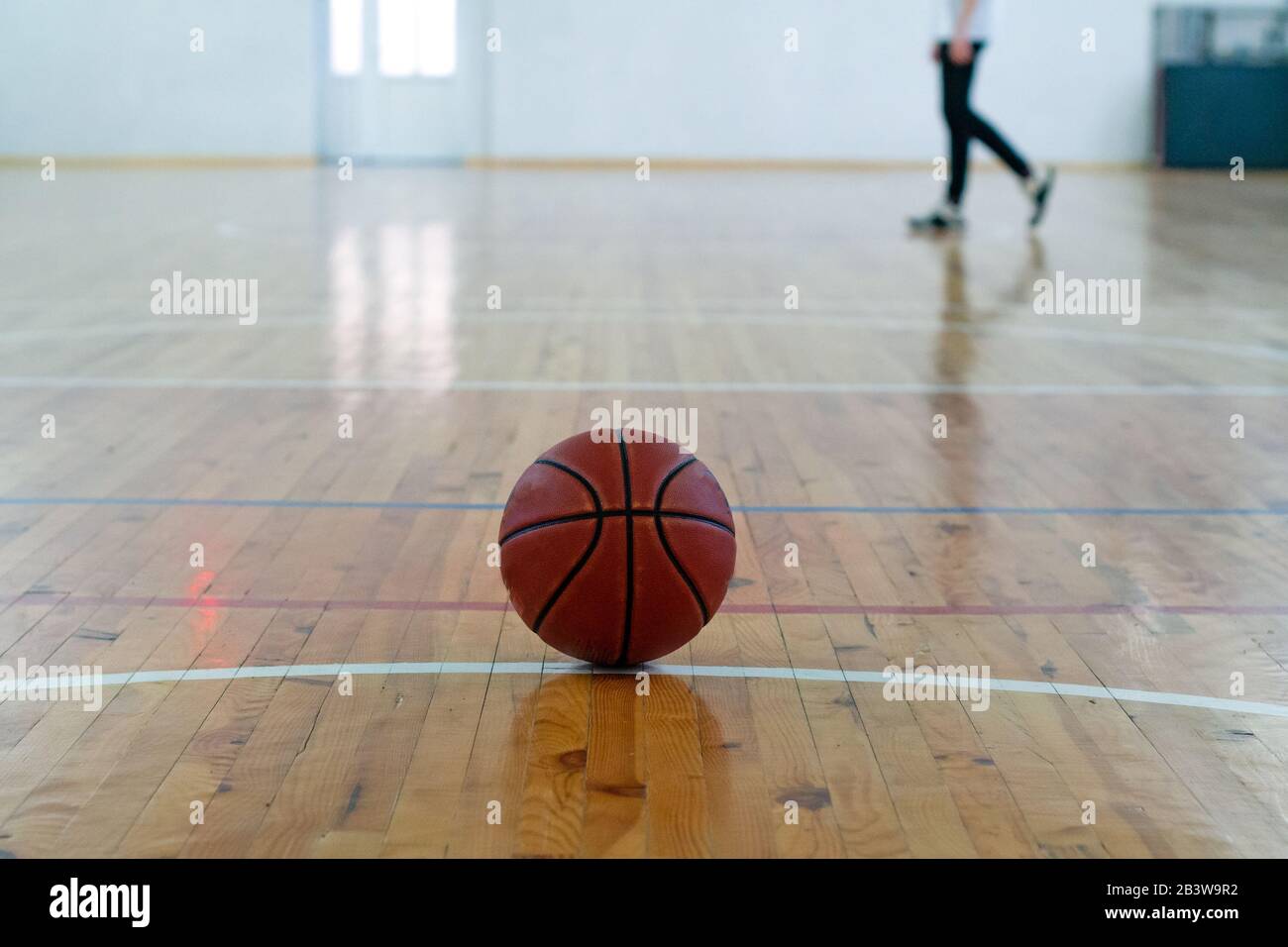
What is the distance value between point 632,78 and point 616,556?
1377 centimetres

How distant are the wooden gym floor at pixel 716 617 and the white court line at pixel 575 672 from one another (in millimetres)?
11

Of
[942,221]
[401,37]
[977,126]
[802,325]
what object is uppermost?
[401,37]

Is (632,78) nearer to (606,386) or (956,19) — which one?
(956,19)

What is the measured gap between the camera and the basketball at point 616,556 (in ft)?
7.97

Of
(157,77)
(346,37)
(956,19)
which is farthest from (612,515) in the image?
(157,77)

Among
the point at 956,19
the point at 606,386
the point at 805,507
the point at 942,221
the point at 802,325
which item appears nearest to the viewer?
the point at 805,507

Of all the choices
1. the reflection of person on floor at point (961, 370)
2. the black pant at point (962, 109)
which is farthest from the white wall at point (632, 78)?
the reflection of person on floor at point (961, 370)

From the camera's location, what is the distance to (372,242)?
885 cm

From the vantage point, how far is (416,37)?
15.3 m

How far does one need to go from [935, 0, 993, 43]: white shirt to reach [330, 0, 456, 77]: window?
740cm

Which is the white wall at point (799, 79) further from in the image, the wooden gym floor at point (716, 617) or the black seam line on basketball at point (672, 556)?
the black seam line on basketball at point (672, 556)

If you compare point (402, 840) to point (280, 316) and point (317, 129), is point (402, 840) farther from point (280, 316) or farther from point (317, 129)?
point (317, 129)

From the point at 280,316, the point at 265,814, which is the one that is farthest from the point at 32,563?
the point at 280,316

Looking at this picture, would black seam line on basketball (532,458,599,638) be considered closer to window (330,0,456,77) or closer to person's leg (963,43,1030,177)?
person's leg (963,43,1030,177)
